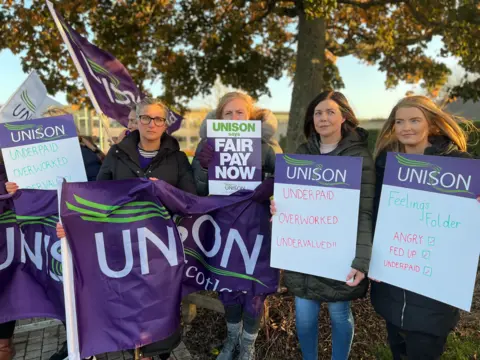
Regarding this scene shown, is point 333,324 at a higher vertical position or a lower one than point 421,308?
lower

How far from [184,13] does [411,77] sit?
20.6 feet

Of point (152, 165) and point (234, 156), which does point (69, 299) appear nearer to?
point (152, 165)

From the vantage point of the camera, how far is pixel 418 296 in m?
2.29

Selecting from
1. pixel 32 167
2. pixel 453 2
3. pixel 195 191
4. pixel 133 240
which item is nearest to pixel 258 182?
pixel 195 191

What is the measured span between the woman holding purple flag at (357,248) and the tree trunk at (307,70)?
5.02 m

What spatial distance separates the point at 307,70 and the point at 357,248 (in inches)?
233

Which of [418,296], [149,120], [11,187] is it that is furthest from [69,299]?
[418,296]

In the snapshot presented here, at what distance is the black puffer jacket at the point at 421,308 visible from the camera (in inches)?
88.1

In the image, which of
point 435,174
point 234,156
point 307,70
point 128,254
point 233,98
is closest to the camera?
point 435,174

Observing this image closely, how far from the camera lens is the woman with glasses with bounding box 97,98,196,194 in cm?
288

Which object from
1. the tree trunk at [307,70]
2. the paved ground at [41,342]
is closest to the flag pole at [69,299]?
the paved ground at [41,342]

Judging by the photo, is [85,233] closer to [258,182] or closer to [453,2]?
[258,182]

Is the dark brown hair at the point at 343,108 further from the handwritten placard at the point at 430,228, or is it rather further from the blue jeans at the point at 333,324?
the blue jeans at the point at 333,324

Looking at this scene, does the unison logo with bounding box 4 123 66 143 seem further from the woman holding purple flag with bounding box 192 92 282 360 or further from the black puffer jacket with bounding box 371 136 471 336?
the black puffer jacket with bounding box 371 136 471 336
